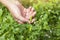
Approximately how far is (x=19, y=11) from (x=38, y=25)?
0.35 m

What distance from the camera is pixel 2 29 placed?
10.3 ft

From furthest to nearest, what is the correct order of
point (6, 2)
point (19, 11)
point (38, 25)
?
point (6, 2) → point (19, 11) → point (38, 25)

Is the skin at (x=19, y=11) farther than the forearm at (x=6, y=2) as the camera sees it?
No

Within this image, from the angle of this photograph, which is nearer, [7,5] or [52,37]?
[52,37]

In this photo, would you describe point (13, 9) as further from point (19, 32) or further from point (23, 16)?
point (19, 32)

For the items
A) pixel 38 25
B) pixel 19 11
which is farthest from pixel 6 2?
pixel 38 25

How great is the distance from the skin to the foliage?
6cm

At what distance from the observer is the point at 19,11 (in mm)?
3355

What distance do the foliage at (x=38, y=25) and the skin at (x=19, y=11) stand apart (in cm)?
6

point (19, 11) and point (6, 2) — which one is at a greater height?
point (6, 2)

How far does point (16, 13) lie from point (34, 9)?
289 millimetres

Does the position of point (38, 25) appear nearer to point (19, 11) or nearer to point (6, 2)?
point (19, 11)

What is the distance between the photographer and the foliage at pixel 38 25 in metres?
3.09

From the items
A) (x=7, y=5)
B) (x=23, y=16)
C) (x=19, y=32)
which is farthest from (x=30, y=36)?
(x=7, y=5)
